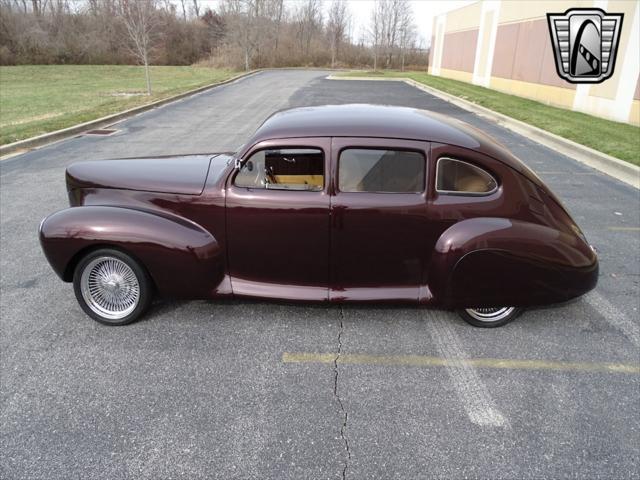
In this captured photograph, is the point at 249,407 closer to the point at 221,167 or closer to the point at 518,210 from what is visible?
the point at 221,167

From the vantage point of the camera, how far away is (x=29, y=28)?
41.2m

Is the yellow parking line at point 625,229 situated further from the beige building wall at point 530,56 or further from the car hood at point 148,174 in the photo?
the beige building wall at point 530,56

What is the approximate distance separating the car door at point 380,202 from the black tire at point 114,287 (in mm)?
1550

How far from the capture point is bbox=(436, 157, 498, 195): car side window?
3.38 metres

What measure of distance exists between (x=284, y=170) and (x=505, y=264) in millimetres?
1876

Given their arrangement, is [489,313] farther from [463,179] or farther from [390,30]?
[390,30]

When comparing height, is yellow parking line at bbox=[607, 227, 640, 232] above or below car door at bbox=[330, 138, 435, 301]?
below

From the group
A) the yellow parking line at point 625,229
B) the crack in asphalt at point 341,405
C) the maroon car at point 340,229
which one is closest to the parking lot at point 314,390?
the crack in asphalt at point 341,405

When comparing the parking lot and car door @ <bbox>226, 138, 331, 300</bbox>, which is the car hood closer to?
car door @ <bbox>226, 138, 331, 300</bbox>

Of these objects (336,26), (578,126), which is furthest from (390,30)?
(578,126)

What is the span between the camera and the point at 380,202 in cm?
338

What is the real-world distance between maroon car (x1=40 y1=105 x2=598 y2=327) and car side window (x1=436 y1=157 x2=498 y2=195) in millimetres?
10

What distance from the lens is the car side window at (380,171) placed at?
339 centimetres

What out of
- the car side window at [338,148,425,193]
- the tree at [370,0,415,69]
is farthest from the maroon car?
the tree at [370,0,415,69]
